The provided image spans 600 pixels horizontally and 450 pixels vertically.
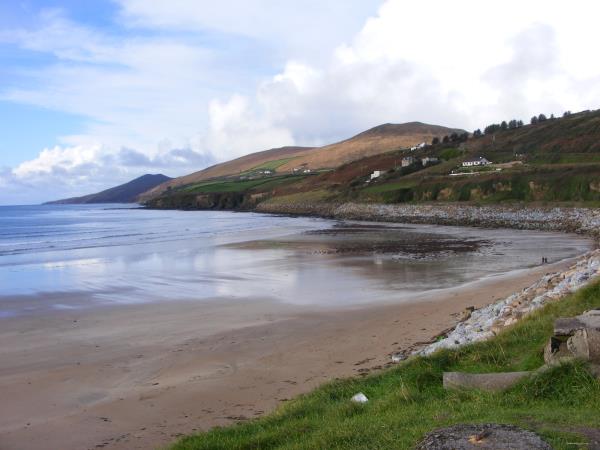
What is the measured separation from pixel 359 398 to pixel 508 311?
647 centimetres

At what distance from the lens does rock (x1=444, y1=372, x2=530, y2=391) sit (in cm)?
693

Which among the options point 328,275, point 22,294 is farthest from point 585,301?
point 22,294

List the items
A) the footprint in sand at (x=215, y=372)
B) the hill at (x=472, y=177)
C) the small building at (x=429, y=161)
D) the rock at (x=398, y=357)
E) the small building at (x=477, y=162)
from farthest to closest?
1. the small building at (x=429, y=161)
2. the small building at (x=477, y=162)
3. the hill at (x=472, y=177)
4. the rock at (x=398, y=357)
5. the footprint in sand at (x=215, y=372)

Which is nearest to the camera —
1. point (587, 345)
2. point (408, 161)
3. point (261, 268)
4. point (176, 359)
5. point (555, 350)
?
point (587, 345)

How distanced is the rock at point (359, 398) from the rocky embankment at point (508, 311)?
2.78 meters

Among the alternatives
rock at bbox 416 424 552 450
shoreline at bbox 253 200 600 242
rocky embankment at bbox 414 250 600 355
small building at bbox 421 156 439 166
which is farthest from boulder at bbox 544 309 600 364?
small building at bbox 421 156 439 166

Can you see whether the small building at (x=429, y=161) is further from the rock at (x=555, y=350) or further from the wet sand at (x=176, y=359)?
the rock at (x=555, y=350)

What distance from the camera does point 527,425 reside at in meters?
5.27

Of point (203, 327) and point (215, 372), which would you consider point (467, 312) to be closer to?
Answer: point (203, 327)

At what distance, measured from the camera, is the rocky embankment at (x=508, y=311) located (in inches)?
445

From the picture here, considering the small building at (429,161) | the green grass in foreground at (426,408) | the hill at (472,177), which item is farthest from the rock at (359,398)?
the small building at (429,161)

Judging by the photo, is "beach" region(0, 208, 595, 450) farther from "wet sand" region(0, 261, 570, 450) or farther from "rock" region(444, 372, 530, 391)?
"rock" region(444, 372, 530, 391)

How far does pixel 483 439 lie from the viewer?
489cm

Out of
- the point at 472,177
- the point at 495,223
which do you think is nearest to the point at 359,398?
the point at 495,223
